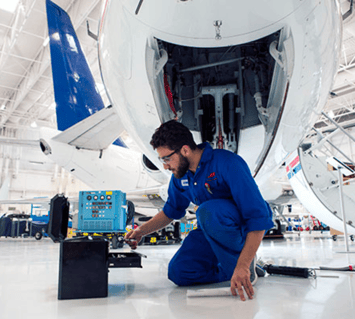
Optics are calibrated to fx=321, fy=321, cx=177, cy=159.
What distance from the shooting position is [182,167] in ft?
6.31

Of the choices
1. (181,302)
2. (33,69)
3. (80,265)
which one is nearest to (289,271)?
(181,302)

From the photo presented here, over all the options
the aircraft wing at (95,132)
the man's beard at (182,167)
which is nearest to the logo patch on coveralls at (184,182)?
the man's beard at (182,167)

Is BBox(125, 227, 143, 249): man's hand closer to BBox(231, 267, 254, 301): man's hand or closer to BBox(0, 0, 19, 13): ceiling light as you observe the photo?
BBox(231, 267, 254, 301): man's hand

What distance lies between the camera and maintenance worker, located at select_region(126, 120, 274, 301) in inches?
65.9

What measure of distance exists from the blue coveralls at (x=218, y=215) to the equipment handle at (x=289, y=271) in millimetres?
476

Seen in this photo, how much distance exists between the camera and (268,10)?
1873mm

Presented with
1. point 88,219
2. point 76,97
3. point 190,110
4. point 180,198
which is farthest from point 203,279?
point 76,97

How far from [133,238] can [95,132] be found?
309cm

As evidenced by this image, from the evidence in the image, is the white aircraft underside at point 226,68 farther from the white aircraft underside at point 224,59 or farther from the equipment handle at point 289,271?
the equipment handle at point 289,271

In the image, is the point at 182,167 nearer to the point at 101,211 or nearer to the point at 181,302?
the point at 181,302

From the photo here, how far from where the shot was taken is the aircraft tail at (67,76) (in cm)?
607

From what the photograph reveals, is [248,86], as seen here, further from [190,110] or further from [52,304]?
[52,304]

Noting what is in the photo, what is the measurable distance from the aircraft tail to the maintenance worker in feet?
14.7

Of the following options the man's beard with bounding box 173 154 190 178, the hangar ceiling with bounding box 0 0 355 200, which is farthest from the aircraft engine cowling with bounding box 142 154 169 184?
the hangar ceiling with bounding box 0 0 355 200
